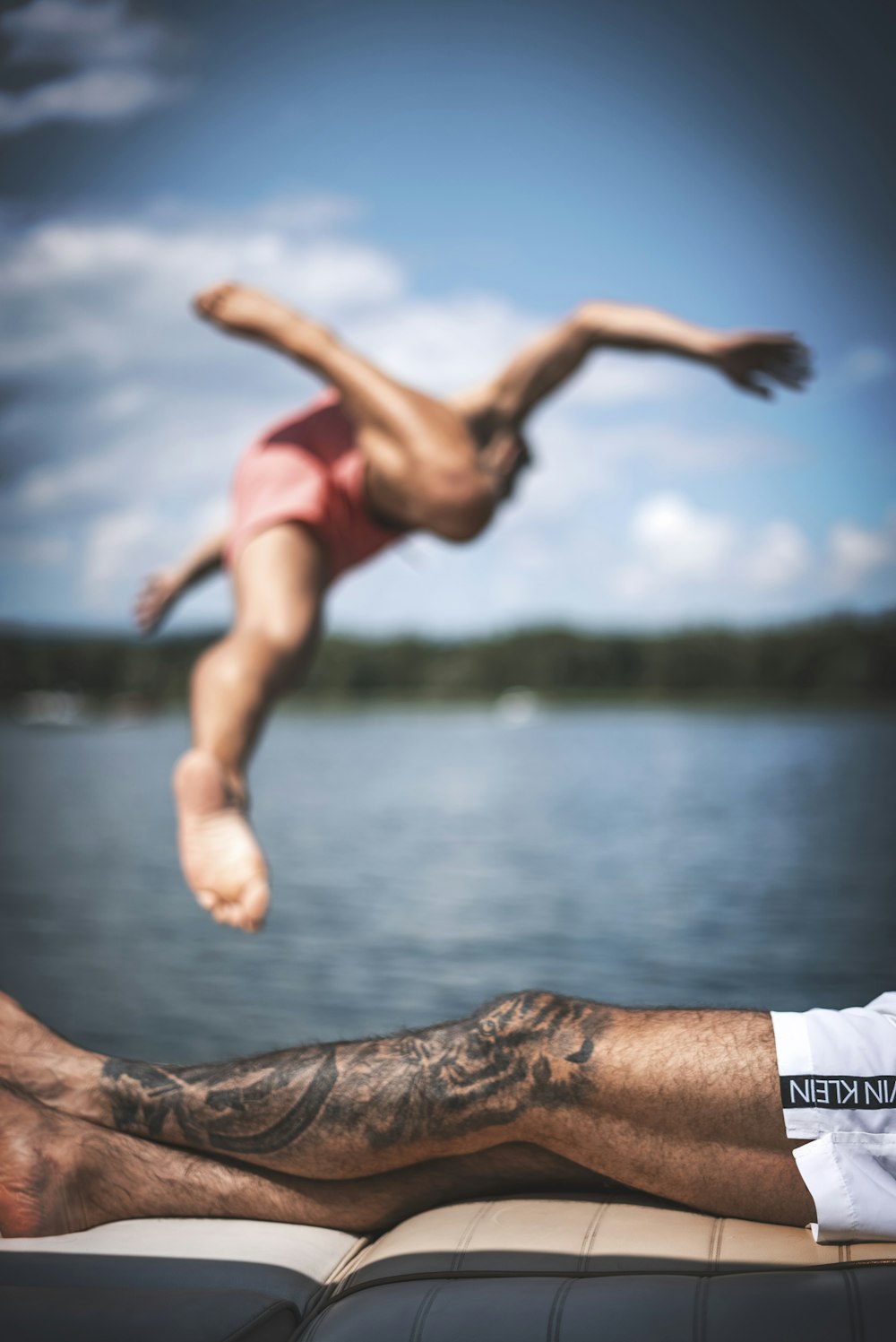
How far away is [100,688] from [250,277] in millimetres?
3073

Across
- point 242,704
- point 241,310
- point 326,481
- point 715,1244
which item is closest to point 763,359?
point 326,481

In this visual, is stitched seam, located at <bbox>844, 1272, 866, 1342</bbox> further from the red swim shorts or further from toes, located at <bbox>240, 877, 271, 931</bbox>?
the red swim shorts

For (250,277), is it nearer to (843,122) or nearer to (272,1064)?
(843,122)

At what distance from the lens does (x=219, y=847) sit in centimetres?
157

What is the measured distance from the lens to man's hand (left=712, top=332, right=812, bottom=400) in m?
2.07

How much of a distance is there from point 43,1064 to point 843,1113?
0.73 metres

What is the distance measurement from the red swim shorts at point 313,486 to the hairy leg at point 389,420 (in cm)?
11

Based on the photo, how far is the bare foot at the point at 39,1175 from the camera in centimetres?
106

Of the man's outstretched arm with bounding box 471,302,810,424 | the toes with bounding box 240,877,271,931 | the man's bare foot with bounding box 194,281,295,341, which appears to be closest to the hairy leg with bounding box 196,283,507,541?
the man's bare foot with bounding box 194,281,295,341

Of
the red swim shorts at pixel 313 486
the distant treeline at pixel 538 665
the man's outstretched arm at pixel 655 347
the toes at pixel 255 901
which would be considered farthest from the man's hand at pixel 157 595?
the distant treeline at pixel 538 665

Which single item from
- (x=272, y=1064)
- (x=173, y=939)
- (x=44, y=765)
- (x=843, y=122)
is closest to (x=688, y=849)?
(x=173, y=939)

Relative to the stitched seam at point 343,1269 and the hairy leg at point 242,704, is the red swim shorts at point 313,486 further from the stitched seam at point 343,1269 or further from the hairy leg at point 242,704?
the stitched seam at point 343,1269

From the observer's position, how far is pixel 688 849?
30.5 feet

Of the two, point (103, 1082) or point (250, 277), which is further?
point (250, 277)
